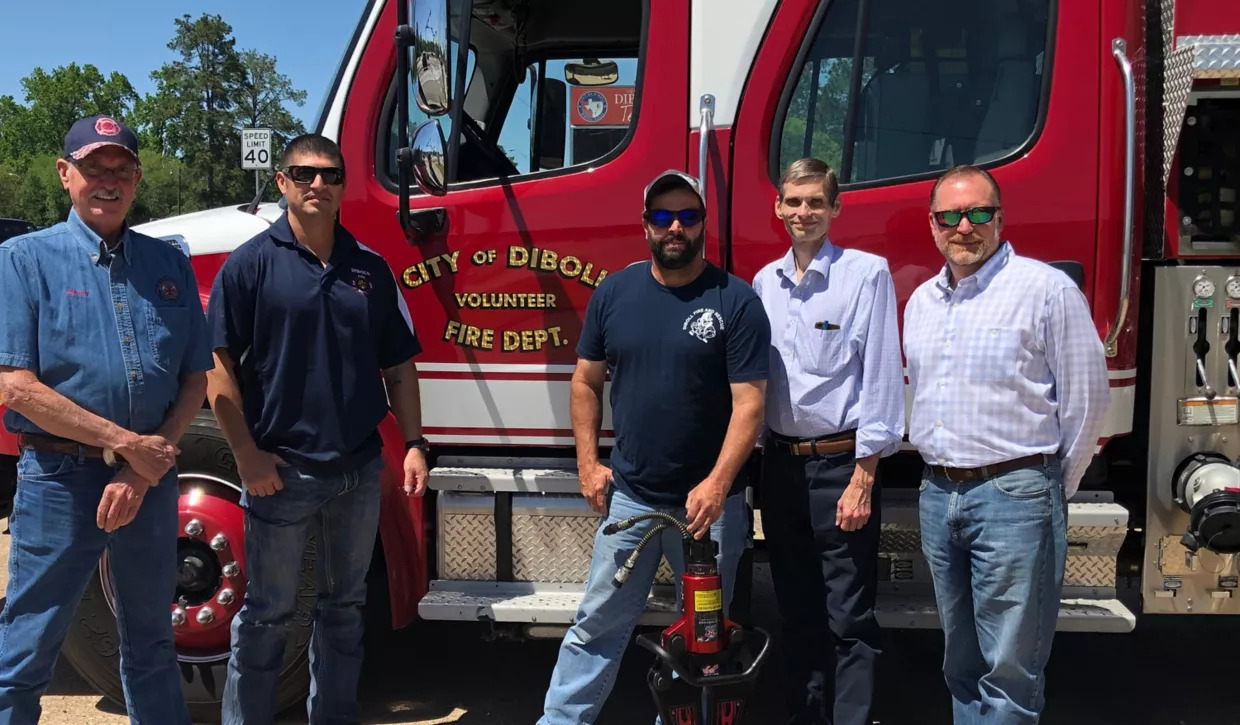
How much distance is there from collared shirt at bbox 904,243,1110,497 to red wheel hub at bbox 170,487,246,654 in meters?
2.23

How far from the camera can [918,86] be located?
3.05 m

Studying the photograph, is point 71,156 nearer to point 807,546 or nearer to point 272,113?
point 807,546

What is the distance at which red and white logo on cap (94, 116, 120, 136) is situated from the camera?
247 cm

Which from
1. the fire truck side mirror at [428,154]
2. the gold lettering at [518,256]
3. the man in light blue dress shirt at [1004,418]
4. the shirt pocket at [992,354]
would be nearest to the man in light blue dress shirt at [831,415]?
the man in light blue dress shirt at [1004,418]

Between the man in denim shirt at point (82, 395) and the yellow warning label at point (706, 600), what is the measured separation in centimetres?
143

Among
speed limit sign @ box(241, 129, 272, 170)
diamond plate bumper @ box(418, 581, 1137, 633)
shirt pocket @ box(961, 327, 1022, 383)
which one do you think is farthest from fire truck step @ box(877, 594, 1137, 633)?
speed limit sign @ box(241, 129, 272, 170)

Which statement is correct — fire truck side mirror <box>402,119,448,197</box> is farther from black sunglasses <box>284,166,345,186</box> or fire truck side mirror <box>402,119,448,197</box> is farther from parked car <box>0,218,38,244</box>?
parked car <box>0,218,38,244</box>

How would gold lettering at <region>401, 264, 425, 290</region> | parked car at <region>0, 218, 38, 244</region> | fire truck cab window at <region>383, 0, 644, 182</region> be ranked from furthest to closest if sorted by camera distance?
parked car at <region>0, 218, 38, 244</region> < fire truck cab window at <region>383, 0, 644, 182</region> < gold lettering at <region>401, 264, 425, 290</region>

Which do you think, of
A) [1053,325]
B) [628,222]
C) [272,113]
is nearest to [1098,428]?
[1053,325]

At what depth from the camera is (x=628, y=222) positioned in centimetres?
311

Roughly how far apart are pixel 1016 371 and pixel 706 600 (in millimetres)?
984

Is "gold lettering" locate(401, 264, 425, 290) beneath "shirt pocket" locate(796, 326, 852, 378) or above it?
above

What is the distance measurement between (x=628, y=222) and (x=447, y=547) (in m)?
1.25

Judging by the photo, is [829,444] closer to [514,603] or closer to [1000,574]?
[1000,574]
